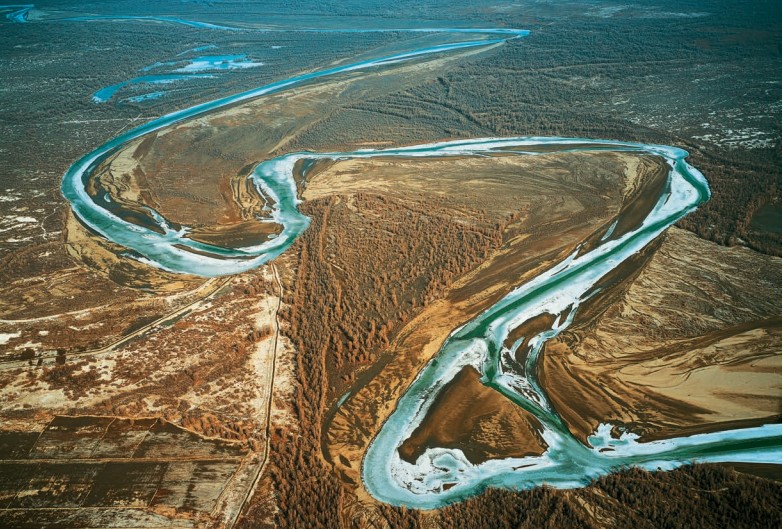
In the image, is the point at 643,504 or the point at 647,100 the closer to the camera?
the point at 643,504

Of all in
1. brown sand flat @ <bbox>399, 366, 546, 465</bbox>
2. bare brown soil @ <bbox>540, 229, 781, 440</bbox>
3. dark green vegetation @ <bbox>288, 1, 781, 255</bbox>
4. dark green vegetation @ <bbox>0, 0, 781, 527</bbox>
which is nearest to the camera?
dark green vegetation @ <bbox>0, 0, 781, 527</bbox>

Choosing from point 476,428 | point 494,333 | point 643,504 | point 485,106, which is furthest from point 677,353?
point 485,106

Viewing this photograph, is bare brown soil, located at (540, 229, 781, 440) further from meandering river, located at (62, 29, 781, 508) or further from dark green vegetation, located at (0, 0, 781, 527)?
dark green vegetation, located at (0, 0, 781, 527)

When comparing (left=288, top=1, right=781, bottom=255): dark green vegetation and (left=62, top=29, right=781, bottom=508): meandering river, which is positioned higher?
(left=288, top=1, right=781, bottom=255): dark green vegetation

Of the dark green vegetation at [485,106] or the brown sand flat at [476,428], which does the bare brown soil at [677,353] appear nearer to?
the brown sand flat at [476,428]

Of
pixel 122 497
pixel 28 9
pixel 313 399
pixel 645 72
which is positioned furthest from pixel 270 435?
pixel 28 9

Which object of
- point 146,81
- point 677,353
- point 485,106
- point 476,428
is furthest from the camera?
point 146,81

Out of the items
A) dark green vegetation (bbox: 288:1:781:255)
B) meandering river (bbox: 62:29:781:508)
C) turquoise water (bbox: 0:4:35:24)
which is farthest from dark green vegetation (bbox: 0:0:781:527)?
turquoise water (bbox: 0:4:35:24)

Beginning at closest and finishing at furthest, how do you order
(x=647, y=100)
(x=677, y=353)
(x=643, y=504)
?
(x=643, y=504) < (x=677, y=353) < (x=647, y=100)

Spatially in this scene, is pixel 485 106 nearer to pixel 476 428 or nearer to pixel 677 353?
pixel 677 353
